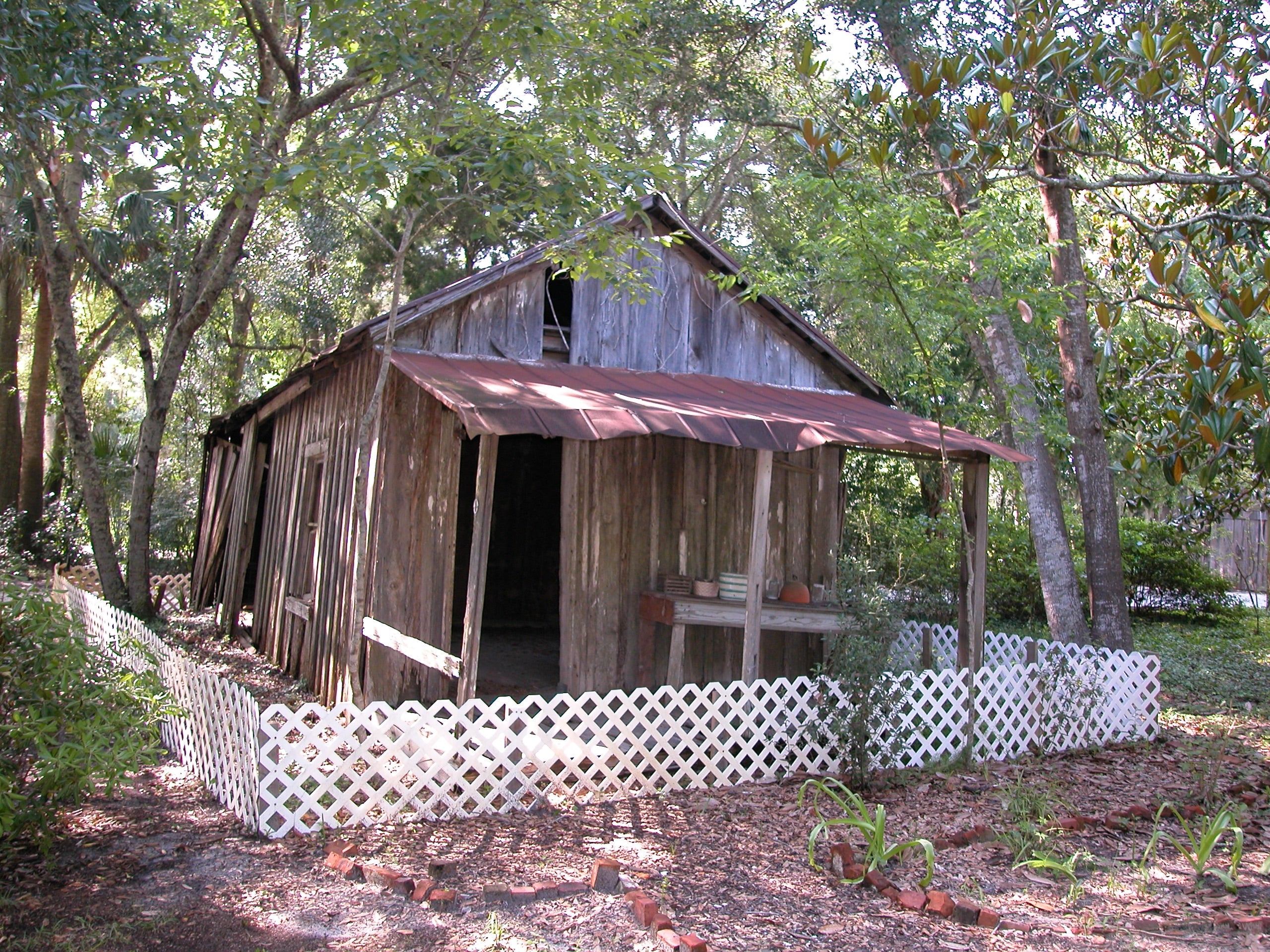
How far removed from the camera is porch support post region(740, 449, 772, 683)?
7.42 meters

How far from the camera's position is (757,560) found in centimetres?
746

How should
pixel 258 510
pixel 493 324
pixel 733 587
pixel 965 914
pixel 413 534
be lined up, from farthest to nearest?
pixel 258 510 → pixel 493 324 → pixel 733 587 → pixel 413 534 → pixel 965 914

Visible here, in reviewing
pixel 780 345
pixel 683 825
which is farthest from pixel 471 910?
pixel 780 345

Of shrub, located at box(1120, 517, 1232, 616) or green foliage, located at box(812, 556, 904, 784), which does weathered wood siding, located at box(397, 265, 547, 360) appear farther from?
shrub, located at box(1120, 517, 1232, 616)

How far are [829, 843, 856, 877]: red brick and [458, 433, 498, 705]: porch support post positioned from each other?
2.41 metres

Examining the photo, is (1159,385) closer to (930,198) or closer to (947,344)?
(930,198)

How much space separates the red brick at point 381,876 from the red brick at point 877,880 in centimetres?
234

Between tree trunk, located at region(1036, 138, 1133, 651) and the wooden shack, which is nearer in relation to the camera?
the wooden shack

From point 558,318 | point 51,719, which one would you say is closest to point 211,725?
point 51,719

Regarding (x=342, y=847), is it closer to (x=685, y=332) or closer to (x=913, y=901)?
(x=913, y=901)

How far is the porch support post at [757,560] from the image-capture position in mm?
7422

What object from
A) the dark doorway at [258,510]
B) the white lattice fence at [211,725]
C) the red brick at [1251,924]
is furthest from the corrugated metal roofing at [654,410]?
the dark doorway at [258,510]

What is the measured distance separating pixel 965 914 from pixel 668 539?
506 cm

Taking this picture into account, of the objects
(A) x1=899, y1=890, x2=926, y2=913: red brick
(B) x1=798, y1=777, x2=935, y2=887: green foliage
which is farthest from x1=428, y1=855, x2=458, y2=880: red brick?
(A) x1=899, y1=890, x2=926, y2=913: red brick
